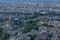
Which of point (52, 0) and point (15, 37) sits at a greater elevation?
point (15, 37)

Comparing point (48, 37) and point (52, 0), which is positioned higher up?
point (48, 37)

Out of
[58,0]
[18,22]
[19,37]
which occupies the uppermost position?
[19,37]

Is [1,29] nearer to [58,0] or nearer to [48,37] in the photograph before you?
[48,37]

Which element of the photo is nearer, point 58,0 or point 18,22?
point 18,22

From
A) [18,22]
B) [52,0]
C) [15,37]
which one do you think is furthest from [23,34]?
[52,0]

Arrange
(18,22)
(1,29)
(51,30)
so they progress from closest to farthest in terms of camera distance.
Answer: (51,30)
(1,29)
(18,22)

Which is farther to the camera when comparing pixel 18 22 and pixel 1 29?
pixel 18 22

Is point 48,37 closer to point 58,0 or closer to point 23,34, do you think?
point 23,34

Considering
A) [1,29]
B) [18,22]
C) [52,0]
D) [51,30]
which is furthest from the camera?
[52,0]

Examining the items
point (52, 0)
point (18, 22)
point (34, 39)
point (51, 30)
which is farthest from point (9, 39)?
point (52, 0)
